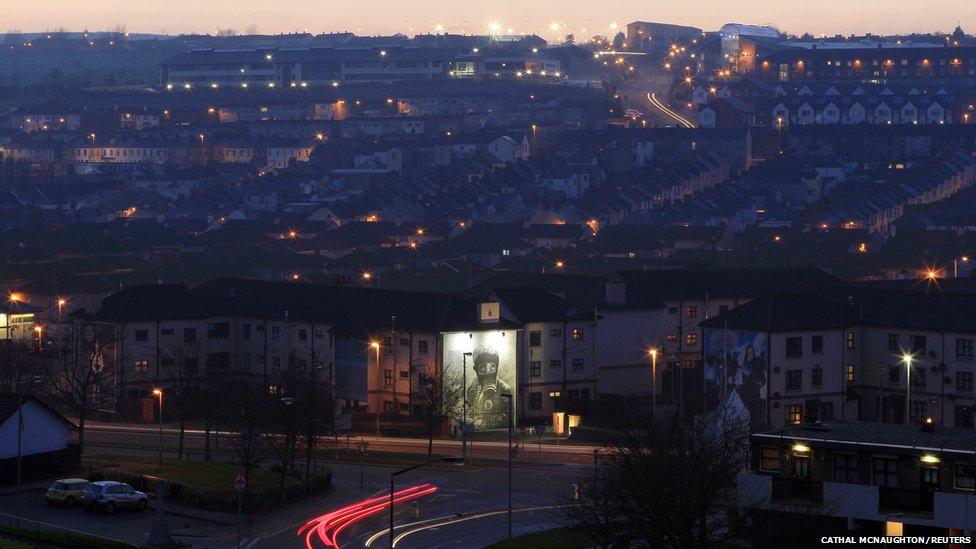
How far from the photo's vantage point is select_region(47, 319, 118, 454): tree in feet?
181

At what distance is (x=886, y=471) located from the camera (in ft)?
108

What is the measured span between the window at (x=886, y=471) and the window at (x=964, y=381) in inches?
763

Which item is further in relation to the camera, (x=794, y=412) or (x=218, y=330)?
(x=218, y=330)

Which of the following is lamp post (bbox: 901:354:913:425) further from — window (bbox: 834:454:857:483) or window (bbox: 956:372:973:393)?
window (bbox: 834:454:857:483)

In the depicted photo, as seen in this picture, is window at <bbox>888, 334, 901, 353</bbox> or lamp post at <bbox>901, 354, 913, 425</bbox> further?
window at <bbox>888, 334, 901, 353</bbox>

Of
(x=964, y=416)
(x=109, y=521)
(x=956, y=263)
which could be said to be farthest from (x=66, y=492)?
(x=956, y=263)

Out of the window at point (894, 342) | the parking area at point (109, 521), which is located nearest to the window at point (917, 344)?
the window at point (894, 342)

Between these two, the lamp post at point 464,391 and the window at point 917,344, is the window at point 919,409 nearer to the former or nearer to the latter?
the window at point 917,344

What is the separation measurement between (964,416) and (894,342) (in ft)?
10.1

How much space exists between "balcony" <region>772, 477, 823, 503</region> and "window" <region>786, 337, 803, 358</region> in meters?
18.7

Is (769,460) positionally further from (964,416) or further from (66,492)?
(964,416)

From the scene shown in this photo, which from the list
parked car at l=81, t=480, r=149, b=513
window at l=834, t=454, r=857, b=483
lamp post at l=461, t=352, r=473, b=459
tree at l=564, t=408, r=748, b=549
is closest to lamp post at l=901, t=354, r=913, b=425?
lamp post at l=461, t=352, r=473, b=459

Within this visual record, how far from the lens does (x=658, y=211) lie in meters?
114

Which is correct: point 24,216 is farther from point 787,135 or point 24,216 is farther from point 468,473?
point 468,473
